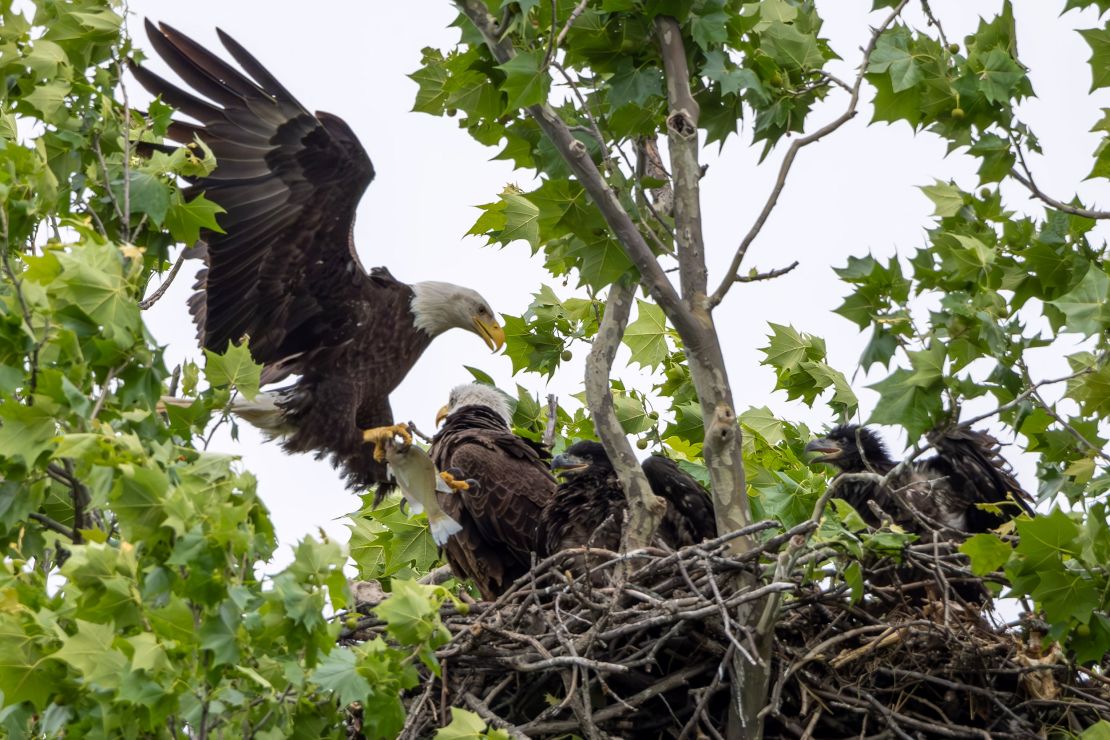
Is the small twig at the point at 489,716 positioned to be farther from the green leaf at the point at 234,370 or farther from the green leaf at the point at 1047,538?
the green leaf at the point at 1047,538

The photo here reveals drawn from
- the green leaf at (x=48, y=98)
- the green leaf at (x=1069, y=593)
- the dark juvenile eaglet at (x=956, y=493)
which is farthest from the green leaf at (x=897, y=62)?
the green leaf at (x=48, y=98)

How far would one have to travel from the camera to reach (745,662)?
17.4ft

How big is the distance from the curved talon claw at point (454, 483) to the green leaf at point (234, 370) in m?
2.32

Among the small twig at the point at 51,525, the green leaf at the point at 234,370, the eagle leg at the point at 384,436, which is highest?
the eagle leg at the point at 384,436

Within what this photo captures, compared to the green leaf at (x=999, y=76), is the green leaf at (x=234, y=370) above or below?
below

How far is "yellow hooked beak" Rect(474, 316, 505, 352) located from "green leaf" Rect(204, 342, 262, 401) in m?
3.28

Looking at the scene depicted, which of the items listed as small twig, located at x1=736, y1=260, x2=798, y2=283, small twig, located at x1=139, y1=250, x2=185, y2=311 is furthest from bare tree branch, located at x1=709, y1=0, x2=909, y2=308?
small twig, located at x1=139, y1=250, x2=185, y2=311

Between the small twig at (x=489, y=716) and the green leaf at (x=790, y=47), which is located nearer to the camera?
the small twig at (x=489, y=716)

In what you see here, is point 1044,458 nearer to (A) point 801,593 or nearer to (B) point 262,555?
(A) point 801,593

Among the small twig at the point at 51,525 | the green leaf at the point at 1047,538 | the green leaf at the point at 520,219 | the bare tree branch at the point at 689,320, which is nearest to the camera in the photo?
the green leaf at the point at 1047,538

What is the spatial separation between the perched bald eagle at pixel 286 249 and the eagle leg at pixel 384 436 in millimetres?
231

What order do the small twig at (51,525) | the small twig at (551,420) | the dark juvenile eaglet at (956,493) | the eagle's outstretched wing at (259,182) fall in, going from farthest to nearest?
the small twig at (551,420)
the eagle's outstretched wing at (259,182)
the dark juvenile eaglet at (956,493)
the small twig at (51,525)

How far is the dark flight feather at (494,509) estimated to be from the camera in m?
7.54

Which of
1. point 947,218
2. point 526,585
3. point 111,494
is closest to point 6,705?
point 111,494
